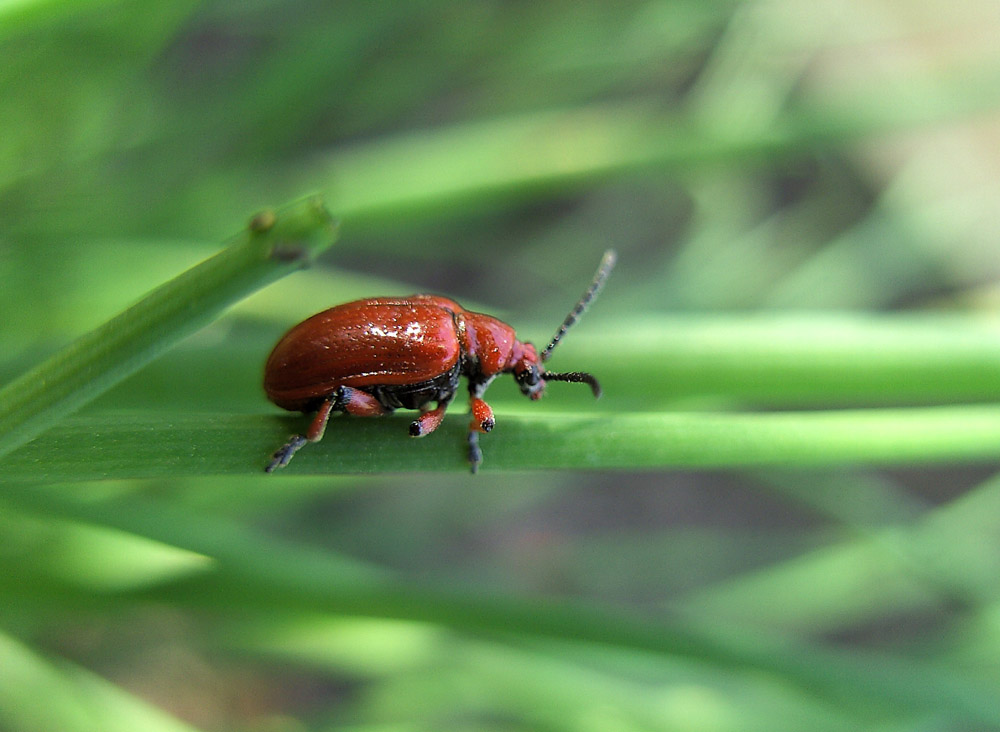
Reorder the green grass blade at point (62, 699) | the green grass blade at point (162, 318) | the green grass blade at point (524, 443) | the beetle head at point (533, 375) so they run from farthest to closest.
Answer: the green grass blade at point (62, 699) → the beetle head at point (533, 375) → the green grass blade at point (524, 443) → the green grass blade at point (162, 318)

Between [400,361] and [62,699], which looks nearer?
[400,361]

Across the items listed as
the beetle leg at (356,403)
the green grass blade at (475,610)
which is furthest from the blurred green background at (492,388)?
the beetle leg at (356,403)

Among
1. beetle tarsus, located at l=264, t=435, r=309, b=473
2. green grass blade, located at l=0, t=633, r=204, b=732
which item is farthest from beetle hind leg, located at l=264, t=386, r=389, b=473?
green grass blade, located at l=0, t=633, r=204, b=732

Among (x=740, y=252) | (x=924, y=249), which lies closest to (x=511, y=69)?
(x=740, y=252)

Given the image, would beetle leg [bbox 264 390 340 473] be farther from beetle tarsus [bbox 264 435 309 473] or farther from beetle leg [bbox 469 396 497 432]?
beetle leg [bbox 469 396 497 432]

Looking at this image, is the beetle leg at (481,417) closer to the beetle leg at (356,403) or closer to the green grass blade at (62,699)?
the beetle leg at (356,403)

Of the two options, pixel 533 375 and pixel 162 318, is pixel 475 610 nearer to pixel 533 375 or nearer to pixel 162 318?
pixel 533 375

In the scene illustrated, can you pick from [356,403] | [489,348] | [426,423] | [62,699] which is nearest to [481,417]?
[426,423]
